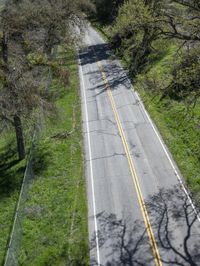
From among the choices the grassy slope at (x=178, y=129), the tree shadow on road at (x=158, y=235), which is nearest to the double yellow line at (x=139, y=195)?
the tree shadow on road at (x=158, y=235)

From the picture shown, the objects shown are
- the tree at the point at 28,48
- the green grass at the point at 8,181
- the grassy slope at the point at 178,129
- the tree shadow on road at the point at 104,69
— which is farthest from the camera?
the tree shadow on road at the point at 104,69

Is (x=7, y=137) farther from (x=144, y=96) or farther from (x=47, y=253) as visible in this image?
(x=47, y=253)

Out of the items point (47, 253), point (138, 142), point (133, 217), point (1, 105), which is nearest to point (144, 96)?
point (138, 142)

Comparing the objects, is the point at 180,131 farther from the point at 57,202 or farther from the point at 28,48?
the point at 28,48

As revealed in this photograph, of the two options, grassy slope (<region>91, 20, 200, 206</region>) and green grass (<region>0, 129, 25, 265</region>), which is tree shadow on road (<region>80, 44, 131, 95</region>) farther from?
green grass (<region>0, 129, 25, 265</region>)

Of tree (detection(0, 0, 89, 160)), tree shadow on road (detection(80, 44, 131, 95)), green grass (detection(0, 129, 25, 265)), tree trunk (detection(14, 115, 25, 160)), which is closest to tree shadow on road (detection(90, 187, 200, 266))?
green grass (detection(0, 129, 25, 265))

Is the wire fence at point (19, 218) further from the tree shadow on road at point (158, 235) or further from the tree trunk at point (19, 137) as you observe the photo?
the tree shadow on road at point (158, 235)
